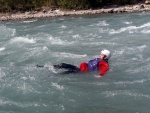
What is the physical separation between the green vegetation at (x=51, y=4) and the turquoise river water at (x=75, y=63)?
272 inches

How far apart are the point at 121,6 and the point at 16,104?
20305 millimetres

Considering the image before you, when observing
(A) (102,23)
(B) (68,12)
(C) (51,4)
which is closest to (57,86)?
(A) (102,23)

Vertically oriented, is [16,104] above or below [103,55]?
below

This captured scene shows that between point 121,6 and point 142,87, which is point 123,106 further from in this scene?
point 121,6

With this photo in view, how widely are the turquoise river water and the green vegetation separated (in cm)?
690

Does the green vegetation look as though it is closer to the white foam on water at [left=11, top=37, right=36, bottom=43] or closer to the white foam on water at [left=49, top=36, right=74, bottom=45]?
the white foam on water at [left=11, top=37, right=36, bottom=43]

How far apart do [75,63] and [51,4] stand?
18.1 meters

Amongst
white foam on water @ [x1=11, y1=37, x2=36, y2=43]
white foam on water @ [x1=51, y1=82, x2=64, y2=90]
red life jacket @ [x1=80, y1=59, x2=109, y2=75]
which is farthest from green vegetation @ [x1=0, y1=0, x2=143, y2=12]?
white foam on water @ [x1=51, y1=82, x2=64, y2=90]

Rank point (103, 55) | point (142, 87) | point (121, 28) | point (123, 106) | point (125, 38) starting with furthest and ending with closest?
point (121, 28), point (125, 38), point (103, 55), point (142, 87), point (123, 106)

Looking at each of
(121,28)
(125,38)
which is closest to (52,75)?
(125,38)

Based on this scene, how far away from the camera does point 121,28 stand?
21031mm

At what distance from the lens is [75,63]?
14.9 metres

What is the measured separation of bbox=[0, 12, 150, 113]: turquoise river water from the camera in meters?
11.2

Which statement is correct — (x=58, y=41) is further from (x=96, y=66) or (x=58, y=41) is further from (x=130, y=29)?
(x=96, y=66)
